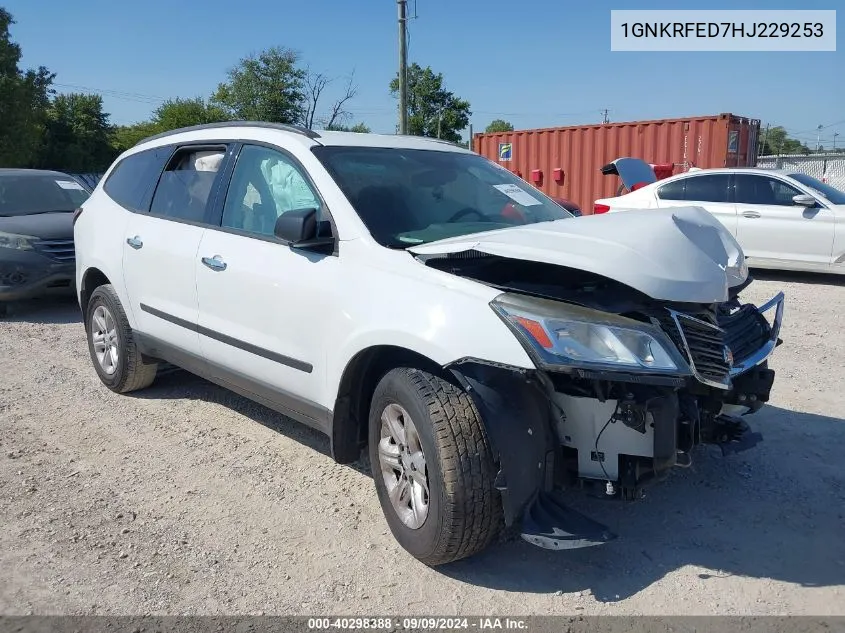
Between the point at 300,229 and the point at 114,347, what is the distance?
265 cm

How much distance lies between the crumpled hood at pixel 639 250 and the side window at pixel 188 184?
169cm

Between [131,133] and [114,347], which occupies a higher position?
[131,133]

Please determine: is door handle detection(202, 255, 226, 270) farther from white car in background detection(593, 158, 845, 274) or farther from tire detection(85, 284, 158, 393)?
white car in background detection(593, 158, 845, 274)

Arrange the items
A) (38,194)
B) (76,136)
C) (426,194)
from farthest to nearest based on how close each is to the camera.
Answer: (76,136) → (38,194) → (426,194)

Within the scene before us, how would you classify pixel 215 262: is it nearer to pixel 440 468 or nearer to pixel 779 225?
pixel 440 468

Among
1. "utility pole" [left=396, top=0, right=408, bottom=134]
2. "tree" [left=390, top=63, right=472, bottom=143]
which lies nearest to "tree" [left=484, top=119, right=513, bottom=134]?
"tree" [left=390, top=63, right=472, bottom=143]

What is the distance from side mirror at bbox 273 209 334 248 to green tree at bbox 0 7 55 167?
36.1 metres

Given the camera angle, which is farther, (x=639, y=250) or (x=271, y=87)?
(x=271, y=87)

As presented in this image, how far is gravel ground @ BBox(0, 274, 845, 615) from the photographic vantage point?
2.82 meters

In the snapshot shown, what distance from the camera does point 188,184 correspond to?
448cm

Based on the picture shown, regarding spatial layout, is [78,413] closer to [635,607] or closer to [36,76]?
[635,607]

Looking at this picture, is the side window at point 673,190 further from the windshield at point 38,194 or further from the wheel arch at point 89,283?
the windshield at point 38,194

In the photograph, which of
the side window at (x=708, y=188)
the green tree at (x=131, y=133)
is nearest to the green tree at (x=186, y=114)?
the green tree at (x=131, y=133)

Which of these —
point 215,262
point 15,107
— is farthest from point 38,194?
point 15,107
